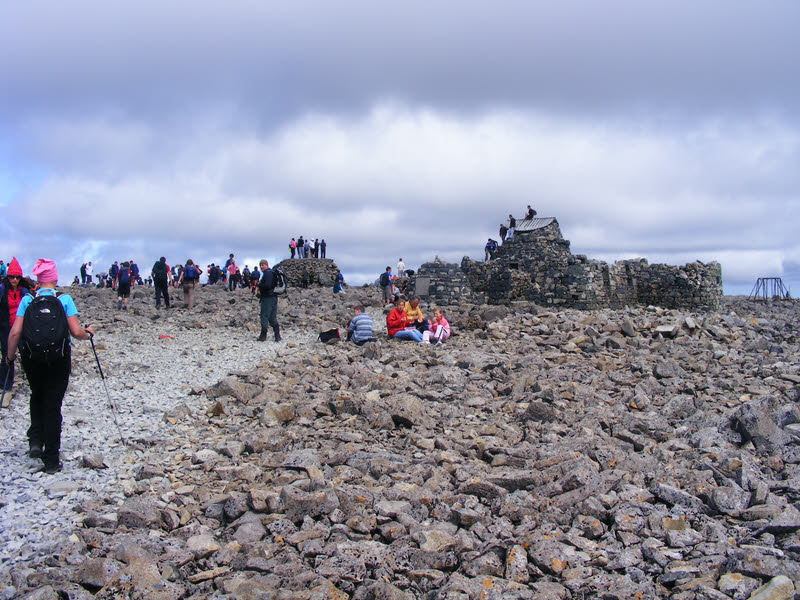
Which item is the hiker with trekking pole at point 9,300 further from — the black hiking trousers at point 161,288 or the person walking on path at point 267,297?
the black hiking trousers at point 161,288

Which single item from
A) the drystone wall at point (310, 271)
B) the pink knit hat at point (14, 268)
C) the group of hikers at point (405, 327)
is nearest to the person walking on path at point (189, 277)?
the group of hikers at point (405, 327)

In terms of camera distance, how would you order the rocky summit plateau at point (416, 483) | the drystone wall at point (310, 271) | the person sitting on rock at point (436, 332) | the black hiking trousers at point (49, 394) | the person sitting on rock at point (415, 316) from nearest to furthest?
the rocky summit plateau at point (416, 483)
the black hiking trousers at point (49, 394)
the person sitting on rock at point (436, 332)
the person sitting on rock at point (415, 316)
the drystone wall at point (310, 271)

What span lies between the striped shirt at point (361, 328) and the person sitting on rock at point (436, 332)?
1513 mm

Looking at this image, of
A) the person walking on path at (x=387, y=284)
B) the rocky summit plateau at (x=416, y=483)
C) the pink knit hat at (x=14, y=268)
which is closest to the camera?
the rocky summit plateau at (x=416, y=483)

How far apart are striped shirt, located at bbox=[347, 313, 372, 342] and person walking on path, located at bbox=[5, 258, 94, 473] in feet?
28.9

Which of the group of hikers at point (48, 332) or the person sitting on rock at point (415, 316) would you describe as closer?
the group of hikers at point (48, 332)

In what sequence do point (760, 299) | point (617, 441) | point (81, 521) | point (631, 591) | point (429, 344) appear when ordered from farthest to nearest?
1. point (760, 299)
2. point (429, 344)
3. point (617, 441)
4. point (81, 521)
5. point (631, 591)

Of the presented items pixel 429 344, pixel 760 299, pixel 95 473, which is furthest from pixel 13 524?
pixel 760 299

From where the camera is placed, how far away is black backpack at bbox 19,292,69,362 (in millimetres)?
6633

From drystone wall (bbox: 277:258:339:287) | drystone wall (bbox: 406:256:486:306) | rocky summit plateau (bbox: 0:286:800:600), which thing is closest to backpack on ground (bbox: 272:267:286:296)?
rocky summit plateau (bbox: 0:286:800:600)

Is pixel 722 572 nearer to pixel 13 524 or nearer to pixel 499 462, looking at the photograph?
pixel 499 462

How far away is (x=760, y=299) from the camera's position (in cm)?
4919

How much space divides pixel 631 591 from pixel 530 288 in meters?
20.2

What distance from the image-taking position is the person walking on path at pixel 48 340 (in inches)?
263
